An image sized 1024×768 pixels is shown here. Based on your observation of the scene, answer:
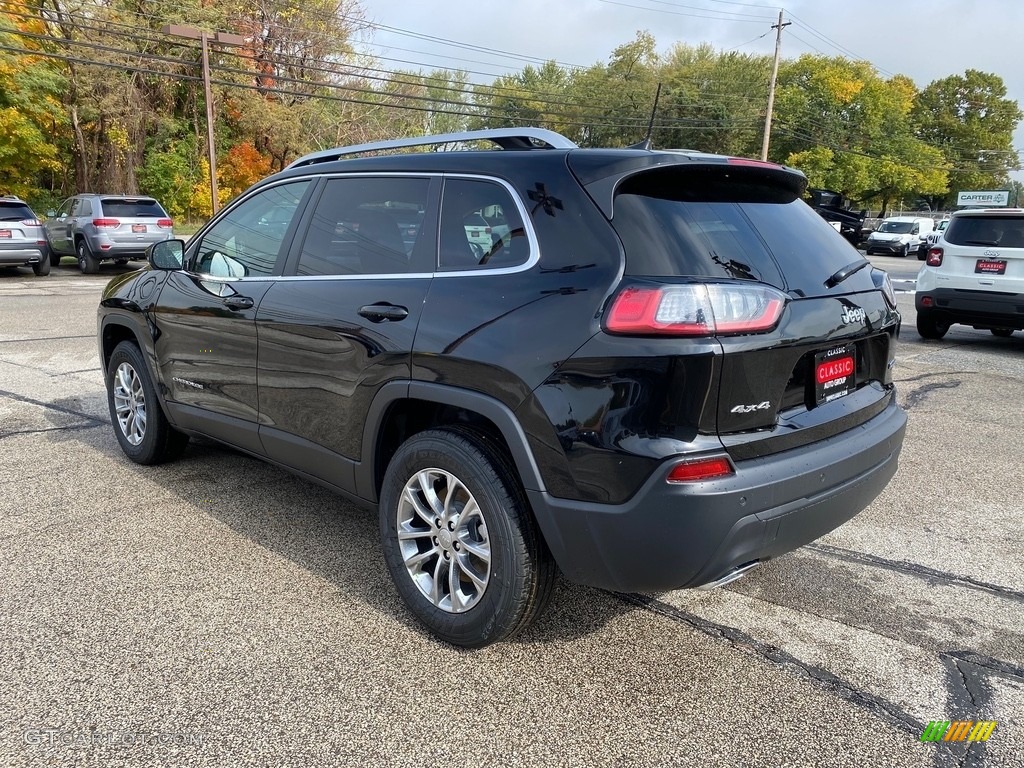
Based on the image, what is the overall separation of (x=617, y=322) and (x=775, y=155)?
62.0 metres

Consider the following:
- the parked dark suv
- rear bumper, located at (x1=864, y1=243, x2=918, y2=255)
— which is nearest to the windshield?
rear bumper, located at (x1=864, y1=243, x2=918, y2=255)

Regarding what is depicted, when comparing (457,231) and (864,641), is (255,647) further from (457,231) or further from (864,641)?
(864,641)

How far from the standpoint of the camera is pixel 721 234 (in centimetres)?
272

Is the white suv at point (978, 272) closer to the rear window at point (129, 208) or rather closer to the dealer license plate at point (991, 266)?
the dealer license plate at point (991, 266)

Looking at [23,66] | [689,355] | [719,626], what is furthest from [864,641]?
[23,66]

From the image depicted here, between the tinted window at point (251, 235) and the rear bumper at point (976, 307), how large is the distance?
8626mm

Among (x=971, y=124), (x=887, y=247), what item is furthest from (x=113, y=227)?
(x=971, y=124)

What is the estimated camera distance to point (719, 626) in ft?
10.4

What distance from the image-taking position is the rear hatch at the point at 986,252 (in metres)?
9.26

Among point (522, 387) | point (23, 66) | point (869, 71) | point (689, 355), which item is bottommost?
point (522, 387)

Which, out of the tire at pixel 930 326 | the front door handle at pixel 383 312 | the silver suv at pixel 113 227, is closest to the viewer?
the front door handle at pixel 383 312

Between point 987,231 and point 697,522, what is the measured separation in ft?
29.7

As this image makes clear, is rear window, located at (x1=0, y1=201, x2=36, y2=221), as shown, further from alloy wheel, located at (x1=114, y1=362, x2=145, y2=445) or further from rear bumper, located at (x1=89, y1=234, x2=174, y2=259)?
alloy wheel, located at (x1=114, y1=362, x2=145, y2=445)

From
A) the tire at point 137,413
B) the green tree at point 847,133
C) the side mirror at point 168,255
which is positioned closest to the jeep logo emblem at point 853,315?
the side mirror at point 168,255
